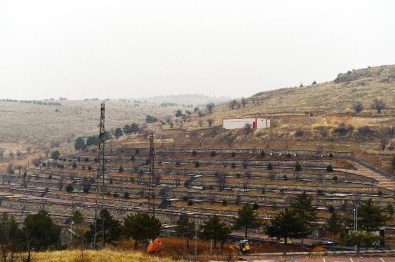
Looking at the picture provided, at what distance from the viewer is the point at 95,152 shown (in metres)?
106

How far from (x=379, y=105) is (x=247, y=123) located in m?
30.4

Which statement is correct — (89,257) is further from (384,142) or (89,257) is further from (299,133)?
(299,133)

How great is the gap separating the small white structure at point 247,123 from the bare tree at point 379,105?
79.6ft

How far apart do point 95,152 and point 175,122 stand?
35847 mm

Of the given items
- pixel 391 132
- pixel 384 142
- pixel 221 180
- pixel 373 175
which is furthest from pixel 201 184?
pixel 391 132

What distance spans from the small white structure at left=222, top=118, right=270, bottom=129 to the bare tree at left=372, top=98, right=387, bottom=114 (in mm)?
24261

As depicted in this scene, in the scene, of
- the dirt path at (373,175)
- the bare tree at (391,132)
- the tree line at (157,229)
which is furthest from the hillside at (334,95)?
the tree line at (157,229)

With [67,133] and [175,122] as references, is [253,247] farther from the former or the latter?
[67,133]

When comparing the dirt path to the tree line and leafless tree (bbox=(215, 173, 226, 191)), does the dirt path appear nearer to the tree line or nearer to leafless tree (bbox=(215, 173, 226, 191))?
leafless tree (bbox=(215, 173, 226, 191))

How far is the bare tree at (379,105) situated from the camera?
104m

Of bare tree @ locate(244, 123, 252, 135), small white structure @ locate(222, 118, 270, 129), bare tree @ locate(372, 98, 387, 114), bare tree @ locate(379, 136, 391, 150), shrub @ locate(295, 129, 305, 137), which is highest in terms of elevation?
bare tree @ locate(372, 98, 387, 114)

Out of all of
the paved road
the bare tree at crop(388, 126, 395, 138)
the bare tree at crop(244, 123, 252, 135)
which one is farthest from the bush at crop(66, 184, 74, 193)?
the bare tree at crop(388, 126, 395, 138)

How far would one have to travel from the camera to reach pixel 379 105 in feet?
351

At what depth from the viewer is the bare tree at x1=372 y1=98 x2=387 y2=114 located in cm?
10381
